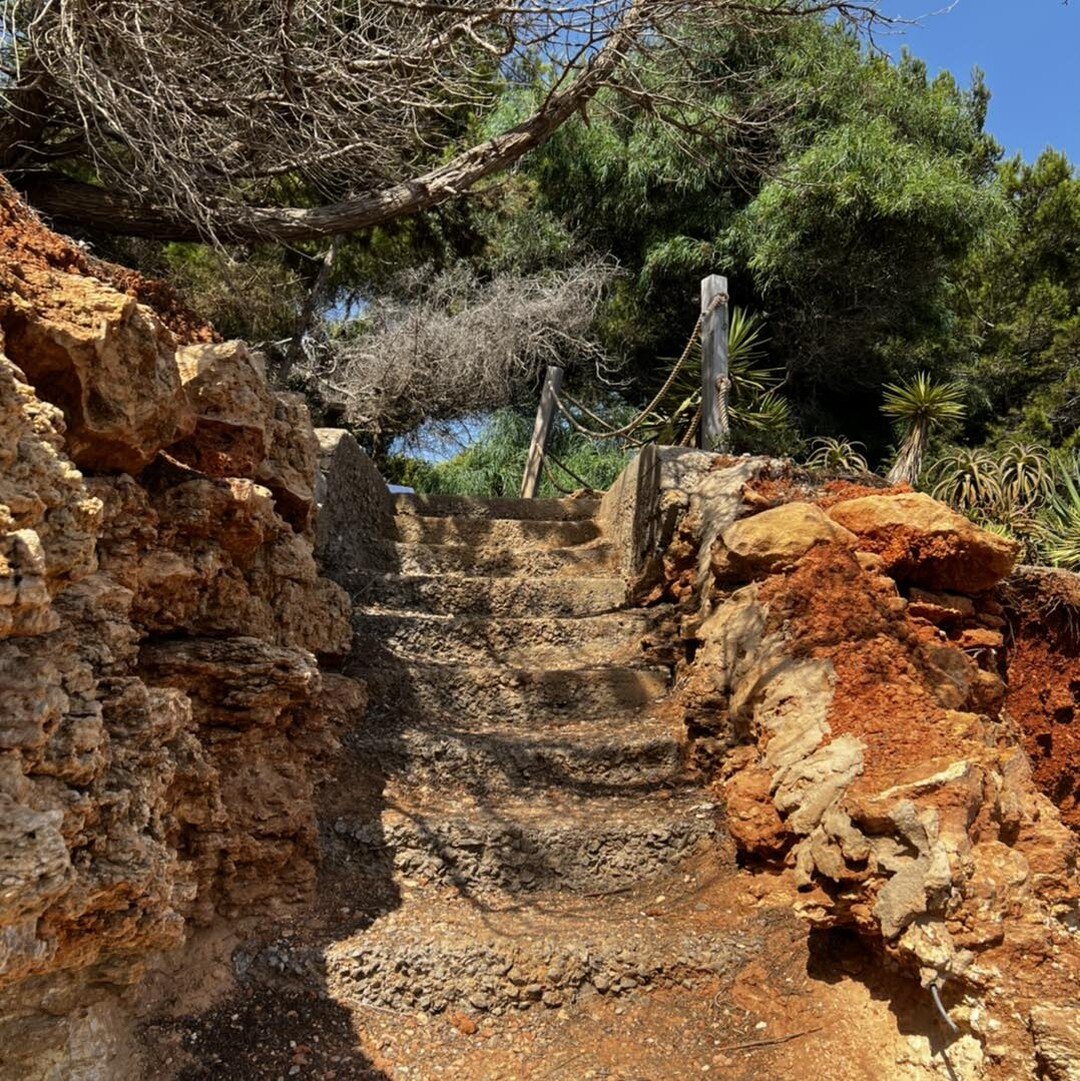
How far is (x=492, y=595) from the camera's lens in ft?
17.1

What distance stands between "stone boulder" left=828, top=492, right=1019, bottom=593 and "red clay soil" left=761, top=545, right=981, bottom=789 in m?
0.24

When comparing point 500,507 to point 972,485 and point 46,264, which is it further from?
point 46,264

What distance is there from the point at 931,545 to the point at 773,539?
25.4 inches

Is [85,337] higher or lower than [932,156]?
lower

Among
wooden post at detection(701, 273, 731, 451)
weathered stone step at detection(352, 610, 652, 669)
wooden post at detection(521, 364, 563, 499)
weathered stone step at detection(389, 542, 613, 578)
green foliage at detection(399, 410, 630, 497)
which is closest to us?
weathered stone step at detection(352, 610, 652, 669)

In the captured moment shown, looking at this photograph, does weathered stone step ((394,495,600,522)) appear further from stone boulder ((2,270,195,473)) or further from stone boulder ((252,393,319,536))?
stone boulder ((2,270,195,473))

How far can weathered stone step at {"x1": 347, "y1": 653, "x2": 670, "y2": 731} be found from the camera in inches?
167

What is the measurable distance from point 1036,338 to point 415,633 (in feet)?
36.9

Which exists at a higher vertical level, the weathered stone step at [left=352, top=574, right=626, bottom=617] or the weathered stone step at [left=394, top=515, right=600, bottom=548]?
the weathered stone step at [left=394, top=515, right=600, bottom=548]

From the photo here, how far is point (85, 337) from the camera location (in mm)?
2459

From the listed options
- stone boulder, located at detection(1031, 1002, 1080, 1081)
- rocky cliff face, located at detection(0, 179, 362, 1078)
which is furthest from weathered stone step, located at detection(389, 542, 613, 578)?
stone boulder, located at detection(1031, 1002, 1080, 1081)

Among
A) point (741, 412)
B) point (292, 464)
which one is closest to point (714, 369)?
point (741, 412)

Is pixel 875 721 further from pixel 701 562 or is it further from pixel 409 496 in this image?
pixel 409 496

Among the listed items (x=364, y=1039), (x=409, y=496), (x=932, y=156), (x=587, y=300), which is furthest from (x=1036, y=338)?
(x=364, y=1039)
